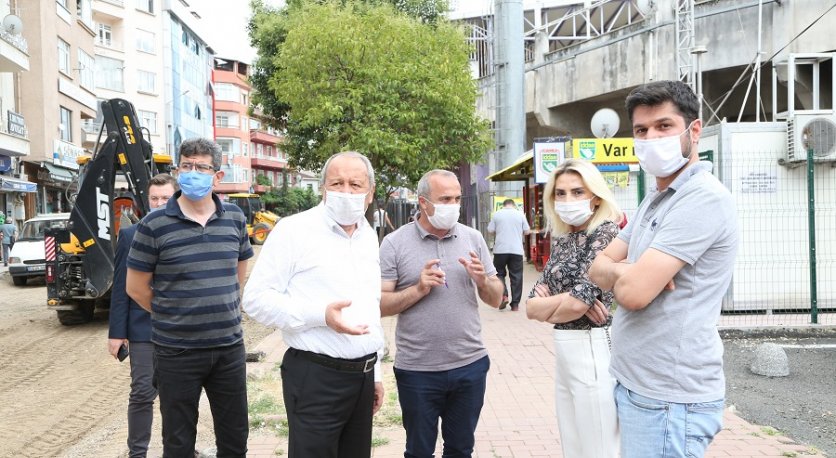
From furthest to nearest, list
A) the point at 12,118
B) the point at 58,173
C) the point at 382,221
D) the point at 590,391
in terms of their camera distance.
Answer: the point at 58,173
the point at 12,118
the point at 382,221
the point at 590,391

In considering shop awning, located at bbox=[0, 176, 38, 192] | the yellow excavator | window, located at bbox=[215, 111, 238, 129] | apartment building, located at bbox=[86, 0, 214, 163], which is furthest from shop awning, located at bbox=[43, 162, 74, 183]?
window, located at bbox=[215, 111, 238, 129]

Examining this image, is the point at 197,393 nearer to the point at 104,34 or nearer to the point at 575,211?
the point at 575,211

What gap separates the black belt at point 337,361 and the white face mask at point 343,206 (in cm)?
60

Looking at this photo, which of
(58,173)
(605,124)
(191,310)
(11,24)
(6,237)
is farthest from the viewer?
(58,173)

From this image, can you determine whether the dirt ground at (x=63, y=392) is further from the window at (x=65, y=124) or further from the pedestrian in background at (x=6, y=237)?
the window at (x=65, y=124)

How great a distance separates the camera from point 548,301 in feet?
10.6

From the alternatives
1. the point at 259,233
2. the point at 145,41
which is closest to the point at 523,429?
the point at 259,233

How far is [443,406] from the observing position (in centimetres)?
377

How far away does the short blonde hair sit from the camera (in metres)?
3.57

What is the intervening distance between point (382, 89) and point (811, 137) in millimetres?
10276

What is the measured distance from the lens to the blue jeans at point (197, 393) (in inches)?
150

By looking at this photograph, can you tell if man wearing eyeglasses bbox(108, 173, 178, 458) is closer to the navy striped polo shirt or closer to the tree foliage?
the navy striped polo shirt

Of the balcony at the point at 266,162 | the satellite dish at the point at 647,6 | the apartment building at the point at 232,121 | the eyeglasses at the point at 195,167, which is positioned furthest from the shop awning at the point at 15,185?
the balcony at the point at 266,162

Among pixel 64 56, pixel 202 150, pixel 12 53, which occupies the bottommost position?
pixel 202 150
